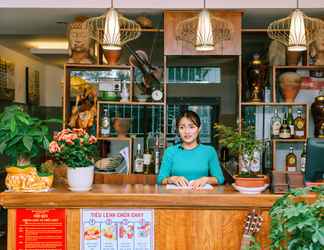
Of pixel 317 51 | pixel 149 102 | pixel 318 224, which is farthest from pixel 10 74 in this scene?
pixel 318 224

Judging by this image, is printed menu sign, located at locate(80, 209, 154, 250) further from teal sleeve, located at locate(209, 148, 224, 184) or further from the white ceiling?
the white ceiling

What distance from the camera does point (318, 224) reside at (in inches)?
72.7

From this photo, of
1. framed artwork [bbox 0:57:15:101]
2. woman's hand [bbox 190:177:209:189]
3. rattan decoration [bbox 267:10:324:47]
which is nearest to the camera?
woman's hand [bbox 190:177:209:189]

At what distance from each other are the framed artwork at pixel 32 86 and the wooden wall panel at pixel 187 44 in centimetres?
434

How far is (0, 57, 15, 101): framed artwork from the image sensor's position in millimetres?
6927

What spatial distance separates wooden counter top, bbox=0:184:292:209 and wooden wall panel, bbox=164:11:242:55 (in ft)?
6.67

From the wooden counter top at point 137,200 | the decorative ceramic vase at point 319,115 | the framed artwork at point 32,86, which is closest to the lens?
the wooden counter top at point 137,200

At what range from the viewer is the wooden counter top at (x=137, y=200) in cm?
283

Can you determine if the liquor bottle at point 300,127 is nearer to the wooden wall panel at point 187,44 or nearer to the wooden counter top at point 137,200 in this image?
the wooden wall panel at point 187,44

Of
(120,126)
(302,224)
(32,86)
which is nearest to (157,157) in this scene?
(120,126)

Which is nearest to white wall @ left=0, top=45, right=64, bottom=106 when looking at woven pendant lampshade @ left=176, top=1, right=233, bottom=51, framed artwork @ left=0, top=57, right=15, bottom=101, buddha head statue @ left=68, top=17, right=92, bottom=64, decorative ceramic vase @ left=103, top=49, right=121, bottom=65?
framed artwork @ left=0, top=57, right=15, bottom=101

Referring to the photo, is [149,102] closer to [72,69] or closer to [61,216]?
[72,69]

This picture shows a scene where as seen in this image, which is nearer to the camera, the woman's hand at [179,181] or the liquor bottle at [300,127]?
the woman's hand at [179,181]

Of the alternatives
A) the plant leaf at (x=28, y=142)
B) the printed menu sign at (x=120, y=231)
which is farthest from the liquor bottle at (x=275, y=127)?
the plant leaf at (x=28, y=142)
